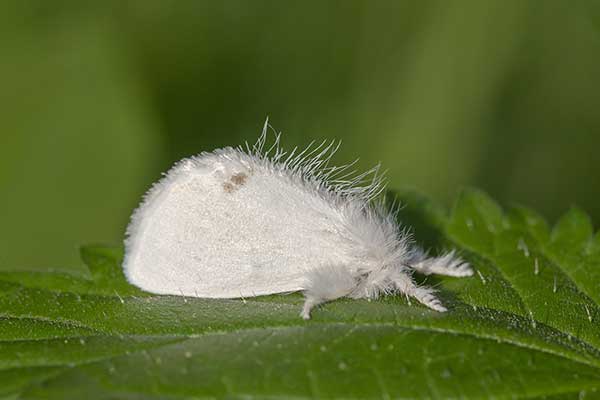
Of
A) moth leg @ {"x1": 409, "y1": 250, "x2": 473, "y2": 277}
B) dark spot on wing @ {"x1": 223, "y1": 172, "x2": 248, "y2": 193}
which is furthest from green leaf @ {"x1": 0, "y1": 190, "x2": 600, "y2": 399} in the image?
dark spot on wing @ {"x1": 223, "y1": 172, "x2": 248, "y2": 193}

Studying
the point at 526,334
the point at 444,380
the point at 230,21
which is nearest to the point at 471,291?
the point at 526,334

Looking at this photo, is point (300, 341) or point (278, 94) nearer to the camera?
point (300, 341)

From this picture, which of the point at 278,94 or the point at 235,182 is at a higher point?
the point at 235,182

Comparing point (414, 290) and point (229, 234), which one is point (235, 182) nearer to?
point (229, 234)

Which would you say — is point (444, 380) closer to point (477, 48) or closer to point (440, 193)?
point (440, 193)

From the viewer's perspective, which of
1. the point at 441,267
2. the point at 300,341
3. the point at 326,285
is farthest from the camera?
the point at 441,267

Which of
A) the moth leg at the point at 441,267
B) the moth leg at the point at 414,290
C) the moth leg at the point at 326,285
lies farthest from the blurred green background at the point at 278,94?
the moth leg at the point at 326,285

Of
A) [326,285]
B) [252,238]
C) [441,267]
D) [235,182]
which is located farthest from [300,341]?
[441,267]
